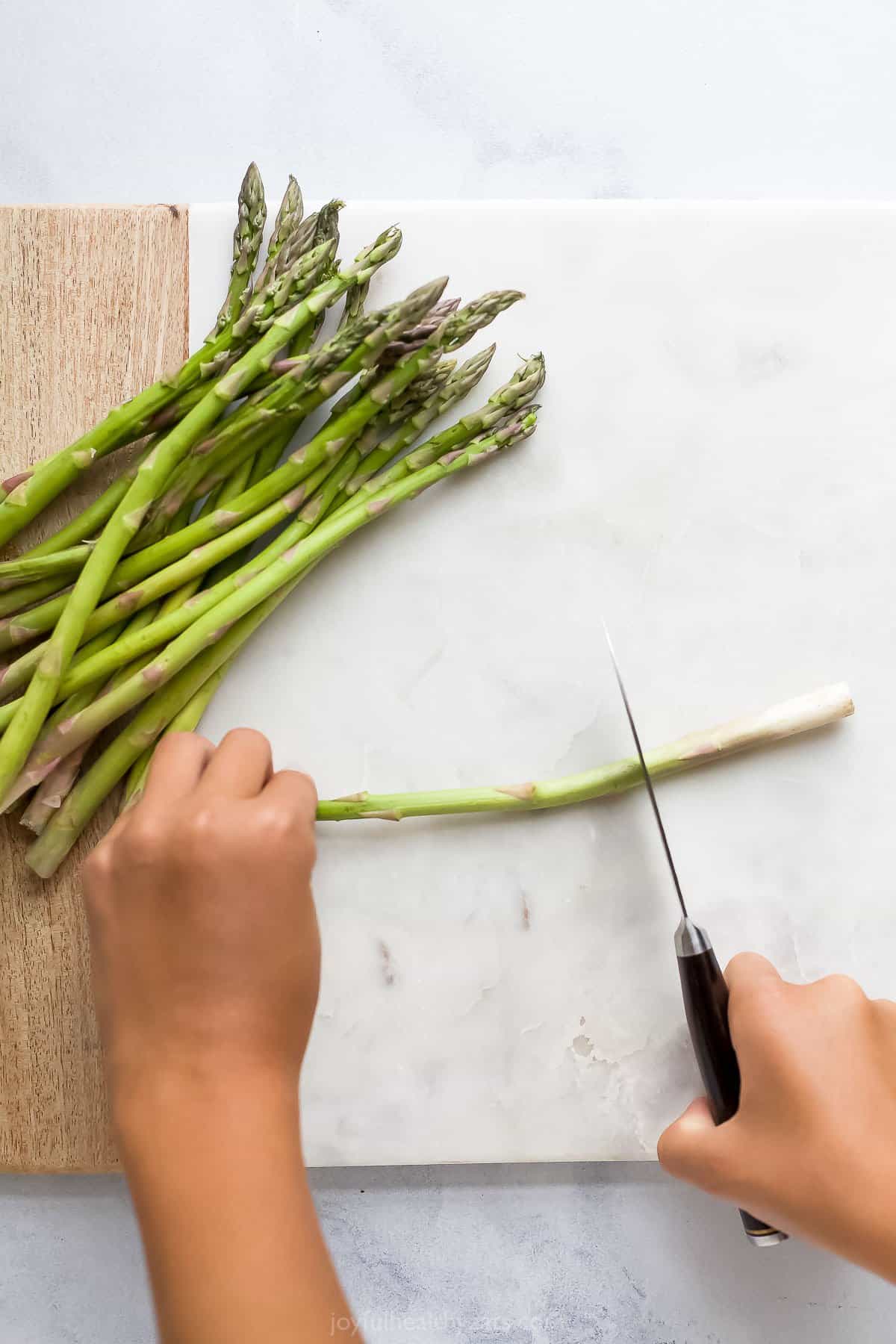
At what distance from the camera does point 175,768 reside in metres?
0.81

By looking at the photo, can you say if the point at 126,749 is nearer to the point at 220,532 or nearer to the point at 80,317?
the point at 220,532

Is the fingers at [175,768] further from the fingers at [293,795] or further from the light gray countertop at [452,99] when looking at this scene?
the light gray countertop at [452,99]

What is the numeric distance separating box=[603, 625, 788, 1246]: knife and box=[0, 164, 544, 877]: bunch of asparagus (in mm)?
484

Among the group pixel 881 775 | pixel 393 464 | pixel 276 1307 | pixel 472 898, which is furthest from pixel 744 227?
pixel 276 1307

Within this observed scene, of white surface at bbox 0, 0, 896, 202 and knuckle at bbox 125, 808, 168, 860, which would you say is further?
white surface at bbox 0, 0, 896, 202

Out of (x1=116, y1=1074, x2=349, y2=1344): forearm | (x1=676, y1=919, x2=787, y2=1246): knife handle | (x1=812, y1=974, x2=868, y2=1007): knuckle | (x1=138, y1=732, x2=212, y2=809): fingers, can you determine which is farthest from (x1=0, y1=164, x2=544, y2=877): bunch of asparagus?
(x1=812, y1=974, x2=868, y2=1007): knuckle

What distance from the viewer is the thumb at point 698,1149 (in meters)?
0.93

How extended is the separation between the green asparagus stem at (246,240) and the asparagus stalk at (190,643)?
0.88 feet

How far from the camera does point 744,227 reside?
110 cm

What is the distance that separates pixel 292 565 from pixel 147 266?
411mm

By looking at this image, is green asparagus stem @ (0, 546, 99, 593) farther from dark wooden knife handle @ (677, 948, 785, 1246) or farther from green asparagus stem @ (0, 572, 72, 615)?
dark wooden knife handle @ (677, 948, 785, 1246)

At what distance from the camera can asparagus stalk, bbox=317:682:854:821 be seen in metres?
1.04

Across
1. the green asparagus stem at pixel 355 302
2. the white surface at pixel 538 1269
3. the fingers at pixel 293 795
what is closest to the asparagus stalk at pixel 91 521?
the green asparagus stem at pixel 355 302

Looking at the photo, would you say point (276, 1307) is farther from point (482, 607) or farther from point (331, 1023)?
point (482, 607)
